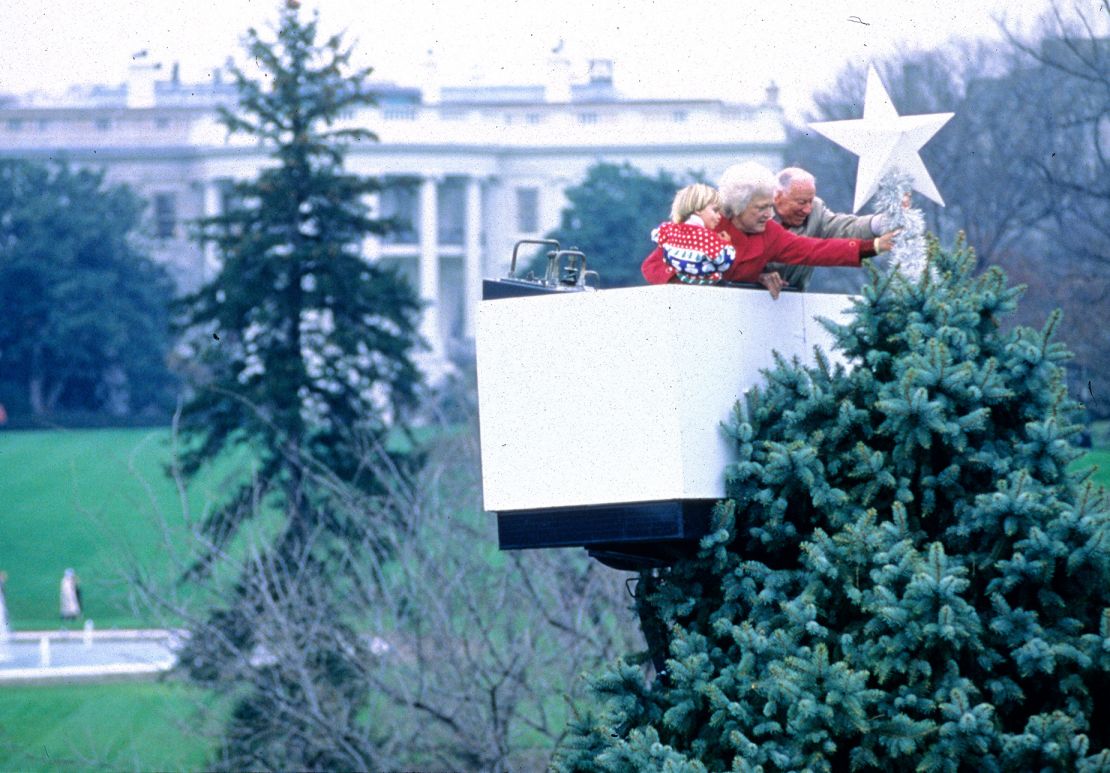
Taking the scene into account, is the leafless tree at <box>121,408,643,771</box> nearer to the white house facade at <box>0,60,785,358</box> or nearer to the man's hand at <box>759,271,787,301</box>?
the man's hand at <box>759,271,787,301</box>

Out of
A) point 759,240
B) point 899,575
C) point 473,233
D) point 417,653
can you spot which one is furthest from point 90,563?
point 473,233

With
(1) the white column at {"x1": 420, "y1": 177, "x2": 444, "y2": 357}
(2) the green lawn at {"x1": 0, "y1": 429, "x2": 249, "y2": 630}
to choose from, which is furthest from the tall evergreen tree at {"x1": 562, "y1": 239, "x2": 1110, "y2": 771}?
(1) the white column at {"x1": 420, "y1": 177, "x2": 444, "y2": 357}

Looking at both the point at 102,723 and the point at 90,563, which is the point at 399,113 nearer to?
the point at 90,563

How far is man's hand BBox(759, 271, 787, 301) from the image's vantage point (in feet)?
24.2

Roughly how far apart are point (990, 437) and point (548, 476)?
1646 millimetres

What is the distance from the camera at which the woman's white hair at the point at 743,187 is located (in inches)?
280

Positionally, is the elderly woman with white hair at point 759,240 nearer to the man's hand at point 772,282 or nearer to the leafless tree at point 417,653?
the man's hand at point 772,282

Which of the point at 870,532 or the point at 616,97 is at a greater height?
the point at 616,97

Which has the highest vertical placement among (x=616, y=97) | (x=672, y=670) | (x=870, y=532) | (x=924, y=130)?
(x=616, y=97)

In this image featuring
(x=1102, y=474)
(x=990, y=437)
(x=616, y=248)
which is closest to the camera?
(x=990, y=437)

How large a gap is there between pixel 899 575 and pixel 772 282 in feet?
5.22

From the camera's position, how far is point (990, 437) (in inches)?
259

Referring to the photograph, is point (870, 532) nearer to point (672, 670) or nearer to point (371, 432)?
point (672, 670)

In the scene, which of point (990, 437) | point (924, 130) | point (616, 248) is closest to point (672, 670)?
point (990, 437)
